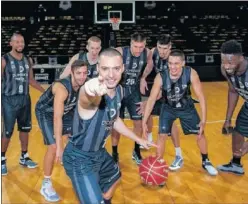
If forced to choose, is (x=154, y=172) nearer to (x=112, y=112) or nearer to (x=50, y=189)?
(x=50, y=189)

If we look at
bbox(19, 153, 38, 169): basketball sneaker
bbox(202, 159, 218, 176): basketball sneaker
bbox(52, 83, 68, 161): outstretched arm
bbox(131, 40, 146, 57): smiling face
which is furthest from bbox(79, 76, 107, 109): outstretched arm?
bbox(19, 153, 38, 169): basketball sneaker

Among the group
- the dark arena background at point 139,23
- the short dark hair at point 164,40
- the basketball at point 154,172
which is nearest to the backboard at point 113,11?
the dark arena background at point 139,23

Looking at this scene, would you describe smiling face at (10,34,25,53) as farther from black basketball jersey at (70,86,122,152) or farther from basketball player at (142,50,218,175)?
black basketball jersey at (70,86,122,152)

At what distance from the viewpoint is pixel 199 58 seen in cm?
1603

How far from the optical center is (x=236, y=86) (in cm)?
539

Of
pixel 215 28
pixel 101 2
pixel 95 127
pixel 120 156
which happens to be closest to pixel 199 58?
→ pixel 101 2

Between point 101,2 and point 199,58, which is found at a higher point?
point 101,2

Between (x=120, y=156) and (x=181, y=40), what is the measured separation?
1471 centimetres

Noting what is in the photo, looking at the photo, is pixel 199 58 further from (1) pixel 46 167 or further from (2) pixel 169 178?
(1) pixel 46 167

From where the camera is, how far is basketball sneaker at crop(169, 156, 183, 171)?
6091 mm

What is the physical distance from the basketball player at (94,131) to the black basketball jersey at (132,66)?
2.47 metres

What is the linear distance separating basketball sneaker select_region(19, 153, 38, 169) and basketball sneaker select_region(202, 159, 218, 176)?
261 centimetres

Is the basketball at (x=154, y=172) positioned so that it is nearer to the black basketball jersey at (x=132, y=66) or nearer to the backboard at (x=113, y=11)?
the black basketball jersey at (x=132, y=66)

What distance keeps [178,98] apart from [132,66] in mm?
1007
